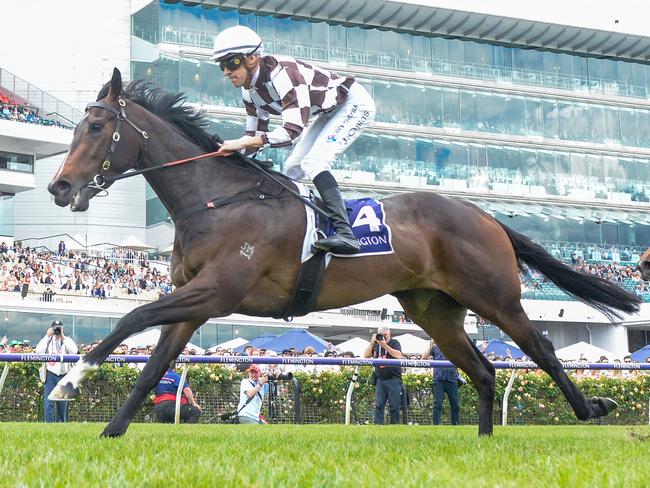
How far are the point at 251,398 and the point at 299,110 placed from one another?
762 centimetres

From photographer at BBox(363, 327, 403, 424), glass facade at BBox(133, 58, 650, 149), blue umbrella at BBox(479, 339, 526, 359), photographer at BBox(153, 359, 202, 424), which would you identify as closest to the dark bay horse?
photographer at BBox(153, 359, 202, 424)

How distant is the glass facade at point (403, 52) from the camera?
1769 inches

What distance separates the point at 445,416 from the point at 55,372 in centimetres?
661

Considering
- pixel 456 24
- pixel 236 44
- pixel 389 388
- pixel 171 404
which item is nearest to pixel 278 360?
pixel 171 404

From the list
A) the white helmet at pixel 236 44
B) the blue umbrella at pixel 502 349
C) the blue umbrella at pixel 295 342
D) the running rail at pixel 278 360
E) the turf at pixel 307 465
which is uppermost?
the white helmet at pixel 236 44

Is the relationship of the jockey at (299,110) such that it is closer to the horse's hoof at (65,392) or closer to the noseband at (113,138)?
the noseband at (113,138)

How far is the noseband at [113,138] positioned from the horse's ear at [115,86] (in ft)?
0.16

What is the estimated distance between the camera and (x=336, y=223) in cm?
615

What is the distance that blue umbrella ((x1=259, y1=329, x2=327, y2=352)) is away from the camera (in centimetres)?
2331

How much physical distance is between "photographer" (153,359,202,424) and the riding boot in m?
5.97

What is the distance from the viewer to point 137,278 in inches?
1361

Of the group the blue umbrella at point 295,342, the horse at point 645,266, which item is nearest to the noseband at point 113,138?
the horse at point 645,266

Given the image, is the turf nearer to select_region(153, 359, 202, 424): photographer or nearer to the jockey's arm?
the jockey's arm

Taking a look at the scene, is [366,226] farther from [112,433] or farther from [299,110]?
[112,433]
